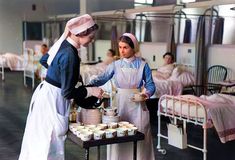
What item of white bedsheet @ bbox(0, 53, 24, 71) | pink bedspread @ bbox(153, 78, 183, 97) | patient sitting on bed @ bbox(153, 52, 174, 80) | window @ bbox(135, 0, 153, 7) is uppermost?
window @ bbox(135, 0, 153, 7)

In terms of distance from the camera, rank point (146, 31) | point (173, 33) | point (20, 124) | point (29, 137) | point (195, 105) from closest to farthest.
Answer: point (29, 137)
point (195, 105)
point (20, 124)
point (173, 33)
point (146, 31)

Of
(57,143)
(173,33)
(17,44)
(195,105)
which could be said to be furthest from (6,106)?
(17,44)

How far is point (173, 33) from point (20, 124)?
3.31m

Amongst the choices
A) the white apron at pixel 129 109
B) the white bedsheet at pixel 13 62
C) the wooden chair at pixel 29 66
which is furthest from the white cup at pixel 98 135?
the white bedsheet at pixel 13 62

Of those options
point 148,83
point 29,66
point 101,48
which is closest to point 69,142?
point 148,83

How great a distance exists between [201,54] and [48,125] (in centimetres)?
442

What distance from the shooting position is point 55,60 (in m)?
2.22

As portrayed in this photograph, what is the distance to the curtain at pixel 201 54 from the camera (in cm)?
613

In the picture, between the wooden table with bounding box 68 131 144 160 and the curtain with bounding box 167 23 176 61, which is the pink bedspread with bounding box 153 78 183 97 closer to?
the curtain with bounding box 167 23 176 61

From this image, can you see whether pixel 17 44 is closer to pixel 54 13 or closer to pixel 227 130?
pixel 54 13

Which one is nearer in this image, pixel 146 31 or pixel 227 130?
pixel 227 130

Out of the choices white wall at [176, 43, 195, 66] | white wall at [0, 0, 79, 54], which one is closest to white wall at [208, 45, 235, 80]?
white wall at [176, 43, 195, 66]

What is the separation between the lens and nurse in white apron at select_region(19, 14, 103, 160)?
217 cm

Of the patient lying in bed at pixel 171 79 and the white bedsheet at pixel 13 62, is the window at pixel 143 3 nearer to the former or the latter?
the patient lying in bed at pixel 171 79
